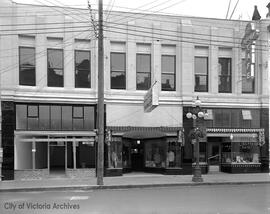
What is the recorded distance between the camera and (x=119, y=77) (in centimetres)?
2420

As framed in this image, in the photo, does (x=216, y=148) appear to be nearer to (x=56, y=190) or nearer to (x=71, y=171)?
(x=71, y=171)

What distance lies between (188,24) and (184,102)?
4.92 metres

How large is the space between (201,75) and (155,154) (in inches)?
230

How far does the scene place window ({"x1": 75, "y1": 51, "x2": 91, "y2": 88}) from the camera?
23.7 m

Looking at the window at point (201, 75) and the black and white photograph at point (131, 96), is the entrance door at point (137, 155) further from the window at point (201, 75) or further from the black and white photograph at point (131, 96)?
the window at point (201, 75)

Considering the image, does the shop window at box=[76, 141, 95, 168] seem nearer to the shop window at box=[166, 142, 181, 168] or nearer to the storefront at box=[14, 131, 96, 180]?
the storefront at box=[14, 131, 96, 180]

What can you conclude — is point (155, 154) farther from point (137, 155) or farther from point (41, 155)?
point (41, 155)

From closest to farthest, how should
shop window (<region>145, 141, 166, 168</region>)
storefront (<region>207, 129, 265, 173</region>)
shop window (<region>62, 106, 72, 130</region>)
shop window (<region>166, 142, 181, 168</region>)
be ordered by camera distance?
shop window (<region>62, 106, 72, 130</region>) → shop window (<region>166, 142, 181, 168</region>) → shop window (<region>145, 141, 166, 168</region>) → storefront (<region>207, 129, 265, 173</region>)

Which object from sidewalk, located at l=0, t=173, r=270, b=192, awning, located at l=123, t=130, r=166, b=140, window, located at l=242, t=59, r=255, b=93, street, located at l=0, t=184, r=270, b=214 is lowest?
sidewalk, located at l=0, t=173, r=270, b=192

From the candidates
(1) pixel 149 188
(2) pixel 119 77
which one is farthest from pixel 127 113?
(1) pixel 149 188

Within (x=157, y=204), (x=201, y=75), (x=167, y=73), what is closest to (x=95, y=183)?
(x=157, y=204)

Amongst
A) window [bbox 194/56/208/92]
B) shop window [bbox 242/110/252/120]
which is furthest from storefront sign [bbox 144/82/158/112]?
shop window [bbox 242/110/252/120]

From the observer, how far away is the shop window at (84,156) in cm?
2405

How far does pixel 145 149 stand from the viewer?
26125mm
